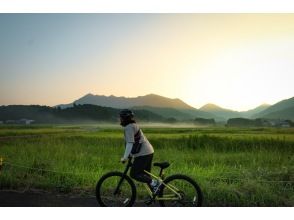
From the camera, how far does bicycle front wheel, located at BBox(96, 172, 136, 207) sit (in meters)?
6.07

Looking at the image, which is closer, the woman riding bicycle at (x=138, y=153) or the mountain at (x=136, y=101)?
the woman riding bicycle at (x=138, y=153)

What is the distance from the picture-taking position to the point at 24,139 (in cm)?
799

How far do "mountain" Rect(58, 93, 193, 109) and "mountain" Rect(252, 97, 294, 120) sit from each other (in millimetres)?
1192

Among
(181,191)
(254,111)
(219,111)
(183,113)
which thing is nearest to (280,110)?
(254,111)

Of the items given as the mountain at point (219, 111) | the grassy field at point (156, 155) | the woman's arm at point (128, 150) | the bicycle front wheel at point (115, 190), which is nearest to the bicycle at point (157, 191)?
the bicycle front wheel at point (115, 190)

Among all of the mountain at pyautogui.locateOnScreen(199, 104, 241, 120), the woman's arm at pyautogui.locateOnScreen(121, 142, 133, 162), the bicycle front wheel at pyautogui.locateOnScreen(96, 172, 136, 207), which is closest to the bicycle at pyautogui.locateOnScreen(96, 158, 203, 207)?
the bicycle front wheel at pyautogui.locateOnScreen(96, 172, 136, 207)

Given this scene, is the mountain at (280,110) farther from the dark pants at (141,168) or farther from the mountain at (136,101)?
the dark pants at (141,168)

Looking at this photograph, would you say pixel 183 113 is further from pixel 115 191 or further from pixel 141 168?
pixel 115 191

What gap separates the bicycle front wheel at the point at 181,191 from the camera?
590 centimetres

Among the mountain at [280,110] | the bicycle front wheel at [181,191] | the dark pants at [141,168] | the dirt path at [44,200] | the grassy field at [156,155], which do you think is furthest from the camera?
the mountain at [280,110]

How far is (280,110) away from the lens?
25.2 ft

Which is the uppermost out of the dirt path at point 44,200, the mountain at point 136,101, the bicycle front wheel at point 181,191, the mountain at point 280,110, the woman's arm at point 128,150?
the mountain at point 136,101

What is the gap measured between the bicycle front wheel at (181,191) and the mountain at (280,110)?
232cm

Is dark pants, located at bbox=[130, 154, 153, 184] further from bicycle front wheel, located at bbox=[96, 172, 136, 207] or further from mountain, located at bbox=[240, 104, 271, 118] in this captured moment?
mountain, located at bbox=[240, 104, 271, 118]
